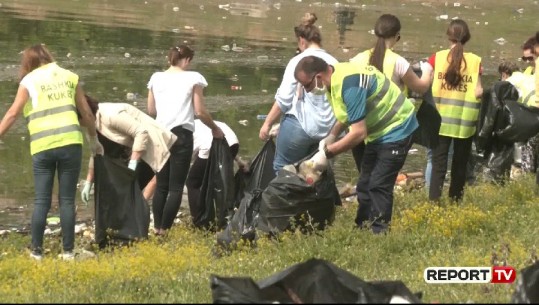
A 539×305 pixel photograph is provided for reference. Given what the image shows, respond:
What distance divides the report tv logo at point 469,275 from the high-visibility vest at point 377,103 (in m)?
1.66

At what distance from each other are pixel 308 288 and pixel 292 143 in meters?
3.40

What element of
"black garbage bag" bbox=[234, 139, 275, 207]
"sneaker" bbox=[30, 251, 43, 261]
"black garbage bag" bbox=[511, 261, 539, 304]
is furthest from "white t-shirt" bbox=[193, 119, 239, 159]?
"black garbage bag" bbox=[511, 261, 539, 304]

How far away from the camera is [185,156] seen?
866 cm

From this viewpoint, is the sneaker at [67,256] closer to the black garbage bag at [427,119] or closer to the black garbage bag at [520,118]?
the black garbage bag at [427,119]

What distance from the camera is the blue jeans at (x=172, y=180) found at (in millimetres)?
8617

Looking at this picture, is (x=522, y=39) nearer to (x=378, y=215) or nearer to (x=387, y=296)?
(x=378, y=215)

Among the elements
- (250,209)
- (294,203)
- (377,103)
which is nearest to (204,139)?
(250,209)

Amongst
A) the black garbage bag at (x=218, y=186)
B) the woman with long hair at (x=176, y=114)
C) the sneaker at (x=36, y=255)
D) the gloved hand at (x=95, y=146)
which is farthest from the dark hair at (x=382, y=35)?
the sneaker at (x=36, y=255)

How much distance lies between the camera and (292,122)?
852cm

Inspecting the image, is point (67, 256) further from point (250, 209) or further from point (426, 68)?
point (426, 68)

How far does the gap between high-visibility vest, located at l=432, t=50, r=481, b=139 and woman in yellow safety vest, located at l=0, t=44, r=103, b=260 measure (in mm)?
2903

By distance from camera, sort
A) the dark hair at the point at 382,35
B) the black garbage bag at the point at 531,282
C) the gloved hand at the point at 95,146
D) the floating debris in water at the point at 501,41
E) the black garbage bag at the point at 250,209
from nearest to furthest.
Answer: the black garbage bag at the point at 531,282 → the black garbage bag at the point at 250,209 → the gloved hand at the point at 95,146 → the dark hair at the point at 382,35 → the floating debris in water at the point at 501,41

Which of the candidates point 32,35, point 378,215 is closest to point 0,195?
point 378,215

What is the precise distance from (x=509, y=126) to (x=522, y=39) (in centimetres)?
1743
